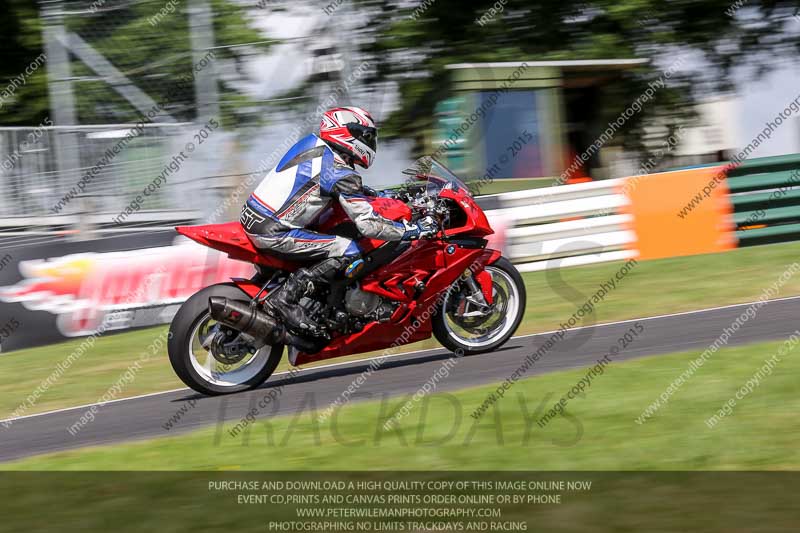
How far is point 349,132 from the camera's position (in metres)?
7.62

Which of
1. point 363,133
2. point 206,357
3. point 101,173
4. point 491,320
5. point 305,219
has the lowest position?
point 101,173

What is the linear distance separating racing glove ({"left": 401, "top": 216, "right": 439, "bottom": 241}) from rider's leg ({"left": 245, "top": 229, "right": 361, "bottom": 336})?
1.36 ft

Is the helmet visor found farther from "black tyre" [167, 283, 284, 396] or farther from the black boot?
"black tyre" [167, 283, 284, 396]

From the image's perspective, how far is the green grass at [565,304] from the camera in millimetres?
9148

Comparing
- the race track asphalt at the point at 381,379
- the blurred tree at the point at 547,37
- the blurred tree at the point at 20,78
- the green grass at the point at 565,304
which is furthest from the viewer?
the blurred tree at the point at 20,78

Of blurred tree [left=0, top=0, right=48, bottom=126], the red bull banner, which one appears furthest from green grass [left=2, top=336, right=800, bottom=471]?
blurred tree [left=0, top=0, right=48, bottom=126]

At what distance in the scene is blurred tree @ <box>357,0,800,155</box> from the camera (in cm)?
A: 1861

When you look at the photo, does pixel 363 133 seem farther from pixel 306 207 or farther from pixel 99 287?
pixel 99 287

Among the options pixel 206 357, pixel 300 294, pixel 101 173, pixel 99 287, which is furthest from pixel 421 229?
pixel 101 173

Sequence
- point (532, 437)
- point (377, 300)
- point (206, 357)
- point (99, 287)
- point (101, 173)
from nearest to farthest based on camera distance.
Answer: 1. point (532, 437)
2. point (206, 357)
3. point (377, 300)
4. point (99, 287)
5. point (101, 173)

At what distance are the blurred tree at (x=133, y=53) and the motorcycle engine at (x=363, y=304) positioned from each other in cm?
755

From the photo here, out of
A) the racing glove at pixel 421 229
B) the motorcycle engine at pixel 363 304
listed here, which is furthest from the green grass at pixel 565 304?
the racing glove at pixel 421 229

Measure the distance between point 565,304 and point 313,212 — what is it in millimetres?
4118

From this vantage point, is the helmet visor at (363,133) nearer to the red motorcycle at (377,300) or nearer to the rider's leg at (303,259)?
the red motorcycle at (377,300)
